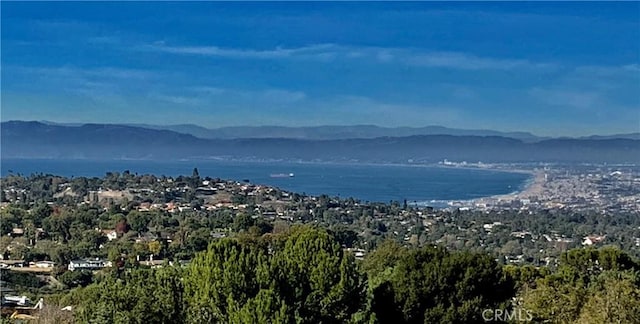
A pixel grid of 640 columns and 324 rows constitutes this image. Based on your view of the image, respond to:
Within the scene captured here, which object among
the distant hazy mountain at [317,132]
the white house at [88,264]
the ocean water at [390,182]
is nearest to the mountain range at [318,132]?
the distant hazy mountain at [317,132]

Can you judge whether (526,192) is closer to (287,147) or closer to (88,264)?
(88,264)

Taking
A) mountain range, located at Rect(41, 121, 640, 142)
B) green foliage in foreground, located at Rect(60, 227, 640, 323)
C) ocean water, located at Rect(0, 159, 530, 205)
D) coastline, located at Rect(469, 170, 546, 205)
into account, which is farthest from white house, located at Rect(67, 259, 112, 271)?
mountain range, located at Rect(41, 121, 640, 142)

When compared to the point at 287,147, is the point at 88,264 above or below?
below

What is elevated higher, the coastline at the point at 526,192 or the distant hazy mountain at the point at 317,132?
the distant hazy mountain at the point at 317,132

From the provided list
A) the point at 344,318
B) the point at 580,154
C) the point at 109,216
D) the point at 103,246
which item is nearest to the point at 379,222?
the point at 109,216

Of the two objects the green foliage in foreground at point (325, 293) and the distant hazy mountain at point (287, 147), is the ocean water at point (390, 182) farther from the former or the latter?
the green foliage in foreground at point (325, 293)

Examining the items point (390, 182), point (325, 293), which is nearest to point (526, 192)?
point (390, 182)

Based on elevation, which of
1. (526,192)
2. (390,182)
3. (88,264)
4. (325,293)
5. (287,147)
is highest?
(287,147)

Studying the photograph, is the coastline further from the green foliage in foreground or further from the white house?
the green foliage in foreground
